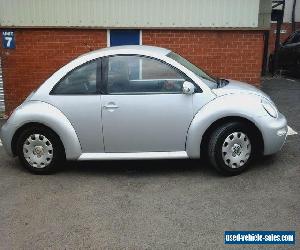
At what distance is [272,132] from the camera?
516 cm

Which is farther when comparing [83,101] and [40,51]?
[40,51]

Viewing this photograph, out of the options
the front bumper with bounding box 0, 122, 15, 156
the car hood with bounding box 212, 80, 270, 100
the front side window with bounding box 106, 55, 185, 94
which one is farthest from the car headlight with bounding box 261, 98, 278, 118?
the front bumper with bounding box 0, 122, 15, 156

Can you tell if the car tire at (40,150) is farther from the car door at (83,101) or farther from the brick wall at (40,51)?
the brick wall at (40,51)

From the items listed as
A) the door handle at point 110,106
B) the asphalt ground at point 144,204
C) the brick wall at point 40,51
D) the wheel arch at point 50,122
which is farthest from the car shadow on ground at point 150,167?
the brick wall at point 40,51

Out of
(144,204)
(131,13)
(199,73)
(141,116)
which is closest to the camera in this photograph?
(144,204)

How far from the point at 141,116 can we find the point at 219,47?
3.94 m

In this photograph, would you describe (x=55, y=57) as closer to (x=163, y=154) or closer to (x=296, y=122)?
(x=163, y=154)

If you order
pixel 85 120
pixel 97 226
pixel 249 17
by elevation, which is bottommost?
pixel 97 226

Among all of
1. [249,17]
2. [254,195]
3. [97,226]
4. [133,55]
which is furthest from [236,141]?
[249,17]

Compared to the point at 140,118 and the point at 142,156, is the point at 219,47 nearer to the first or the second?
the point at 140,118

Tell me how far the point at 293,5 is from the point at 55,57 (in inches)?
553

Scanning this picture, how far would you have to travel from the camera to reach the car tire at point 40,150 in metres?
5.34

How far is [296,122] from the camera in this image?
769 centimetres

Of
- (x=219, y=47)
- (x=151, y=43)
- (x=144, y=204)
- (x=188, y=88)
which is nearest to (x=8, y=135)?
(x=144, y=204)
